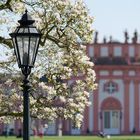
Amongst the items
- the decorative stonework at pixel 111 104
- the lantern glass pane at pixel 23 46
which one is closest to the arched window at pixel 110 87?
the decorative stonework at pixel 111 104

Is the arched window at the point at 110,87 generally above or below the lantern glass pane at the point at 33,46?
above

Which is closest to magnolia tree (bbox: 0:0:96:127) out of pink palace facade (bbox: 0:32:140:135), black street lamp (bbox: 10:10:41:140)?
black street lamp (bbox: 10:10:41:140)

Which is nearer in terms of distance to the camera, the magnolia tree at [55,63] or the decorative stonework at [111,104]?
the magnolia tree at [55,63]

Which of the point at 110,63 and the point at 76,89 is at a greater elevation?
the point at 110,63

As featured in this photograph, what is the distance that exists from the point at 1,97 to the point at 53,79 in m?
1.72

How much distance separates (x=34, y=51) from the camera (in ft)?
44.9

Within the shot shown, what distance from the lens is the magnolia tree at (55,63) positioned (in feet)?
68.8

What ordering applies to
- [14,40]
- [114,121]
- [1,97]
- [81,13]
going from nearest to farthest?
[14,40] → [81,13] → [1,97] → [114,121]

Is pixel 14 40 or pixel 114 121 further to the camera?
pixel 114 121

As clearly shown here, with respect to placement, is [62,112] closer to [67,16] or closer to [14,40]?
[67,16]

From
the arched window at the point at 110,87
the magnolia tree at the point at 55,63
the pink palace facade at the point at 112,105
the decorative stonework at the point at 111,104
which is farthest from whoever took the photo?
the arched window at the point at 110,87

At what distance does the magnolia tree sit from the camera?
20984mm

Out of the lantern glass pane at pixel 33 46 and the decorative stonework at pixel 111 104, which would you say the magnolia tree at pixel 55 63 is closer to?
the lantern glass pane at pixel 33 46

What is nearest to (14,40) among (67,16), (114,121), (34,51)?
(34,51)
